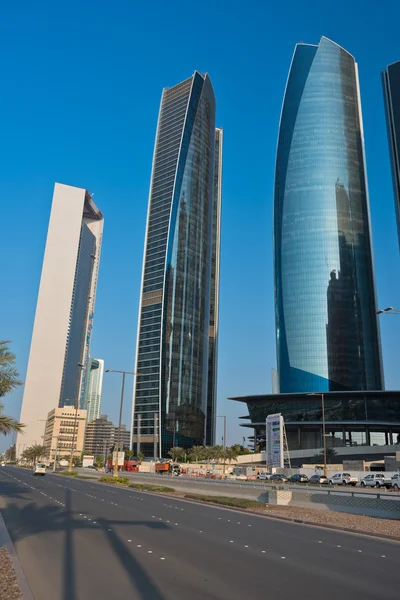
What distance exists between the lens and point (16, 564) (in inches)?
504

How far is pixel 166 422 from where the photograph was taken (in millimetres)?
168000

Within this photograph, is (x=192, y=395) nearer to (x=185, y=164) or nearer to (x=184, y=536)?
(x=185, y=164)

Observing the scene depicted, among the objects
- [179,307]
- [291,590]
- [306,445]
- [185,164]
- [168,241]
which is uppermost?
[185,164]

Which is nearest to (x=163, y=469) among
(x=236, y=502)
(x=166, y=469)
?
(x=166, y=469)

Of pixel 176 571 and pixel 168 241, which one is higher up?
pixel 168 241

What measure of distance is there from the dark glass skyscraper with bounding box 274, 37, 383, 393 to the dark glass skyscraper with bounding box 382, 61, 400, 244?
15280mm

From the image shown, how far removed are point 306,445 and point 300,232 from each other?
3167 inches

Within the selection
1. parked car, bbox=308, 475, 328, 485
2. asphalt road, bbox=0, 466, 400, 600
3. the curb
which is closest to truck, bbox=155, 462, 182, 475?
parked car, bbox=308, 475, 328, 485

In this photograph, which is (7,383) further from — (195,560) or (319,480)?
(319,480)

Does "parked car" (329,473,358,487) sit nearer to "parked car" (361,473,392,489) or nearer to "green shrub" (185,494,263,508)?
"parked car" (361,473,392,489)

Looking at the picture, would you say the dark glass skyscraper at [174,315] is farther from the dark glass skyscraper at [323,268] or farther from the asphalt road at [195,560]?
the asphalt road at [195,560]

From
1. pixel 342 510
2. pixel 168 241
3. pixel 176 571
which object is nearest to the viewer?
pixel 176 571

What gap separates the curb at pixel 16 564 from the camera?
406 inches

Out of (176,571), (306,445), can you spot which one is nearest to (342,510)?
(176,571)
